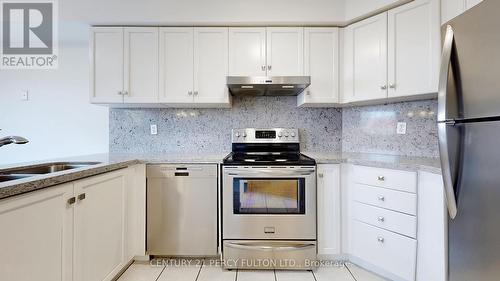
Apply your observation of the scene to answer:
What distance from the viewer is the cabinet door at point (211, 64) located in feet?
7.67

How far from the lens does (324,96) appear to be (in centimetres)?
237

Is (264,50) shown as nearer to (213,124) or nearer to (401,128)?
(213,124)

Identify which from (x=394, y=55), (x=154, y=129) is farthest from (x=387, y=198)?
(x=154, y=129)

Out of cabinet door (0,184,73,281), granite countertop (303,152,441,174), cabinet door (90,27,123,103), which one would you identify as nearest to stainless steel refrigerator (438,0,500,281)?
granite countertop (303,152,441,174)

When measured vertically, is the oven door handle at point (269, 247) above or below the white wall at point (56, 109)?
below

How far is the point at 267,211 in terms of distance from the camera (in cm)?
202

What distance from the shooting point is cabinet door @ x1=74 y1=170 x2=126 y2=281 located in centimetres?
138

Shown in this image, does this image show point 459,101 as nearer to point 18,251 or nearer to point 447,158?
point 447,158

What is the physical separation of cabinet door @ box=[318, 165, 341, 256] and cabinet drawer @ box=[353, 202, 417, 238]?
159mm

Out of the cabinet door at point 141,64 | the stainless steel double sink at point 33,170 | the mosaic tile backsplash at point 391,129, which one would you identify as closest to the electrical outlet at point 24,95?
the cabinet door at point 141,64

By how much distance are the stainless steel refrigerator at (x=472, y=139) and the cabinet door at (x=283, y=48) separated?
1294 millimetres

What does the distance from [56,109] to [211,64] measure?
1.92 m

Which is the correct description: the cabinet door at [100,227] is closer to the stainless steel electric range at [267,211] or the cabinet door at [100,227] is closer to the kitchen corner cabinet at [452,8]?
the stainless steel electric range at [267,211]

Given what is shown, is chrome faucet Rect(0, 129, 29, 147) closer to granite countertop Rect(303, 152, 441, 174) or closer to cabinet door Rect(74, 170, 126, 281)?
cabinet door Rect(74, 170, 126, 281)
